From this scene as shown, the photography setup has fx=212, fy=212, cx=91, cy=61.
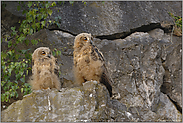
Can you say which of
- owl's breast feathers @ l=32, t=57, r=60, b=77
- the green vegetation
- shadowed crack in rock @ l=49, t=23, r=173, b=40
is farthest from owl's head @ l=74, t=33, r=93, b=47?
shadowed crack in rock @ l=49, t=23, r=173, b=40

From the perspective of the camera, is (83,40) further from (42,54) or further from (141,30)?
(141,30)

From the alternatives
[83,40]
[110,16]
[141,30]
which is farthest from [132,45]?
[83,40]

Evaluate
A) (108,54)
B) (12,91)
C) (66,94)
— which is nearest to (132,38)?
(108,54)

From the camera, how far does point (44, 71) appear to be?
3.63 m

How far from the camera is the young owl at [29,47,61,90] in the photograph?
11.8 feet

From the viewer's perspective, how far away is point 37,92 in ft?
8.84

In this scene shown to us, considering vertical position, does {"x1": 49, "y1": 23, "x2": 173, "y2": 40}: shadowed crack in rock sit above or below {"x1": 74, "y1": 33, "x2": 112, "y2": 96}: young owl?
above

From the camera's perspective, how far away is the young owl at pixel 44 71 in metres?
3.58

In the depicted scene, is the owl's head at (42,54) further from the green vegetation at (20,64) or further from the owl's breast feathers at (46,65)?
the green vegetation at (20,64)

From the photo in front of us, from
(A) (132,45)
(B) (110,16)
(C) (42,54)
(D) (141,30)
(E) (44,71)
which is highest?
(B) (110,16)

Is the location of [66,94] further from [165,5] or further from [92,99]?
[165,5]

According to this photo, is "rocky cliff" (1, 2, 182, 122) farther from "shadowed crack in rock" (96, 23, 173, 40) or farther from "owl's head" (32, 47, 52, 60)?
"owl's head" (32, 47, 52, 60)

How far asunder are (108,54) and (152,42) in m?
1.38

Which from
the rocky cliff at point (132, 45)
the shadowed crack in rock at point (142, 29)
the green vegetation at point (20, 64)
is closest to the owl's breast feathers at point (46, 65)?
the green vegetation at point (20, 64)
